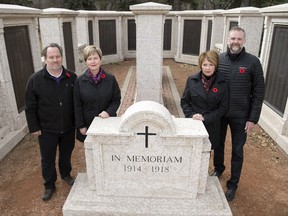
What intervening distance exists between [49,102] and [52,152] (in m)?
0.78

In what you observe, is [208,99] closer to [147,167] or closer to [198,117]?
[198,117]

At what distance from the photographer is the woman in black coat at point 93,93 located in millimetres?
3248

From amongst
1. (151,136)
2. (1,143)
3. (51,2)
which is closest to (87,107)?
(151,136)

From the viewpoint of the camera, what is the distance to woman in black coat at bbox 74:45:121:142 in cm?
325

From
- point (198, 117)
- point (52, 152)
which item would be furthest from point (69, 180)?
point (198, 117)

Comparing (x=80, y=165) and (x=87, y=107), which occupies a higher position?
(x=87, y=107)

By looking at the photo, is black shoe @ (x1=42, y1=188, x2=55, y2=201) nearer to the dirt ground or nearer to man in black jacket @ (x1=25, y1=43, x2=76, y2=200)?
the dirt ground

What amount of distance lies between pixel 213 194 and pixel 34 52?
5.32 metres

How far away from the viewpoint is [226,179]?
172 inches

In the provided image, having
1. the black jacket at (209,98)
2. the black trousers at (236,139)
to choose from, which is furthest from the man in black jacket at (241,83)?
the black jacket at (209,98)

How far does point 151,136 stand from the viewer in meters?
3.07

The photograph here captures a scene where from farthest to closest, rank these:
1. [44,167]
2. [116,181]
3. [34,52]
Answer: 1. [34,52]
2. [44,167]
3. [116,181]

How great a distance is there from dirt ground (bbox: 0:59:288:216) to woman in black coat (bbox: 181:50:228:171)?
1.49 metres

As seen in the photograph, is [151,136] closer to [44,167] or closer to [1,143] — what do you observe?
[44,167]
